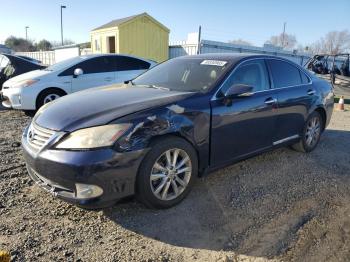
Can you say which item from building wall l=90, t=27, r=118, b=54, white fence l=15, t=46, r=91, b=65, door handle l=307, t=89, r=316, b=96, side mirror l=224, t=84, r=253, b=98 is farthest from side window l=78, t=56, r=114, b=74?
white fence l=15, t=46, r=91, b=65

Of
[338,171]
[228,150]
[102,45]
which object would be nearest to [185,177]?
[228,150]

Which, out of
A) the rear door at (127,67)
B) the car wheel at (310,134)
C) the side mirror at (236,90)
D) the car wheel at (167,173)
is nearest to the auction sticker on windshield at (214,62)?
the side mirror at (236,90)

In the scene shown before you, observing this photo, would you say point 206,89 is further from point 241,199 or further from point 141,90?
point 241,199

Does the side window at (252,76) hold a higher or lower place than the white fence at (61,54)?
lower

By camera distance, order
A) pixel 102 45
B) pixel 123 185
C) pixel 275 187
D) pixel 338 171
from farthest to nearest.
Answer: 1. pixel 102 45
2. pixel 338 171
3. pixel 275 187
4. pixel 123 185

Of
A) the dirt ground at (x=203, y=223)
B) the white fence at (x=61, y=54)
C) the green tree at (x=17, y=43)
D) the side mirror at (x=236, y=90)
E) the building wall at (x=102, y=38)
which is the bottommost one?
the dirt ground at (x=203, y=223)

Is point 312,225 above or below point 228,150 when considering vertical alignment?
below

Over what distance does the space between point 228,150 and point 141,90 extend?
4.05ft

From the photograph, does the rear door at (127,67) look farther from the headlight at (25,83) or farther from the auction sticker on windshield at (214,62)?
the auction sticker on windshield at (214,62)

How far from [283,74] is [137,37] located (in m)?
14.0

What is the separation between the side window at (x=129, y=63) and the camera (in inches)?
345

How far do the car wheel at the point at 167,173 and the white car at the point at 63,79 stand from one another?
5042 millimetres

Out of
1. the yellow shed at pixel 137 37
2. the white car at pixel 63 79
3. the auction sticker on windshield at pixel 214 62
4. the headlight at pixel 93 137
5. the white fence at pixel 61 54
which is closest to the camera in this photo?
the headlight at pixel 93 137

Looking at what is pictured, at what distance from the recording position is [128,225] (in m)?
3.18
